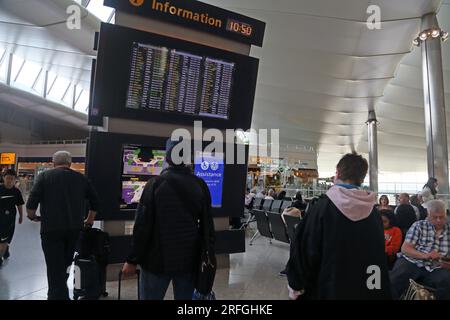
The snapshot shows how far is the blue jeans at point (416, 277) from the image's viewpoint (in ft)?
11.0

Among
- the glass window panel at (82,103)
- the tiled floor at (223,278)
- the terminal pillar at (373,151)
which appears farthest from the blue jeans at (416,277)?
the glass window panel at (82,103)

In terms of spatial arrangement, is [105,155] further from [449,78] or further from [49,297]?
[449,78]

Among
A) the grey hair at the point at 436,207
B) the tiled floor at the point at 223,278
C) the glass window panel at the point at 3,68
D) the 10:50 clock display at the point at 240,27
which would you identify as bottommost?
the tiled floor at the point at 223,278

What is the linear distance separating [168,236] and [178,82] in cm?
321

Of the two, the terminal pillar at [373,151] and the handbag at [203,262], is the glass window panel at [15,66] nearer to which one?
the terminal pillar at [373,151]

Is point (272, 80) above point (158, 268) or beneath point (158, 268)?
above

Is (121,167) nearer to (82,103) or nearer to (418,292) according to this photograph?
(418,292)

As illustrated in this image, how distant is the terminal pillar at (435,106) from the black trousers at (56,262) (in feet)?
36.6

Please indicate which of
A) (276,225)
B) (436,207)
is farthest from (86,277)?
(276,225)

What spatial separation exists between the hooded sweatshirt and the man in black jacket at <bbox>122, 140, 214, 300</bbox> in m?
0.76

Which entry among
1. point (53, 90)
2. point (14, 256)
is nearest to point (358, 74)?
point (14, 256)

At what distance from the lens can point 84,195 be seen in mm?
3924

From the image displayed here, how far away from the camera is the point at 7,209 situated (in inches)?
223

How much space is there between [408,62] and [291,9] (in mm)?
9444
